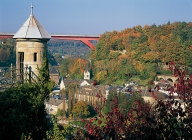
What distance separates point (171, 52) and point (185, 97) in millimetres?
27677

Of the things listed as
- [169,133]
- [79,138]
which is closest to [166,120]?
[169,133]

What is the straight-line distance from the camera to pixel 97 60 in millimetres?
39000

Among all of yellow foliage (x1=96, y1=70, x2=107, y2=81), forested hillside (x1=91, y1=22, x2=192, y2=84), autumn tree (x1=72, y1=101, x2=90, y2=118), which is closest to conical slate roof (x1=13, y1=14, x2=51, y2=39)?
autumn tree (x1=72, y1=101, x2=90, y2=118)

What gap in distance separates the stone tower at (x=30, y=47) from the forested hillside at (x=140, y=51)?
22.5 metres

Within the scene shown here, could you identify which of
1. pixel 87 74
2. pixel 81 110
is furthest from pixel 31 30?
pixel 87 74

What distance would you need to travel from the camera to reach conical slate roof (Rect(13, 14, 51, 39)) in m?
6.82

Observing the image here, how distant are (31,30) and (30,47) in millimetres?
338

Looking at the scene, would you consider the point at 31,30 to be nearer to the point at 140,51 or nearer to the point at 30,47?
the point at 30,47

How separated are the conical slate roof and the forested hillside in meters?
22.3

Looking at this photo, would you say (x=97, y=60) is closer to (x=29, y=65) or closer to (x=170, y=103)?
(x=29, y=65)

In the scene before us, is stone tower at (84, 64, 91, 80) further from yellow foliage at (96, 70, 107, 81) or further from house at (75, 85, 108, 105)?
house at (75, 85, 108, 105)

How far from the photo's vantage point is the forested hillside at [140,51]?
1226 inches

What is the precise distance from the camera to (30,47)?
675 cm

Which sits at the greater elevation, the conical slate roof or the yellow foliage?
the conical slate roof
